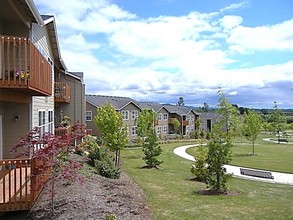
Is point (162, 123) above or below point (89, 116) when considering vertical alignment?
below

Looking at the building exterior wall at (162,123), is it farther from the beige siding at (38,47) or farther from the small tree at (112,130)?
the beige siding at (38,47)

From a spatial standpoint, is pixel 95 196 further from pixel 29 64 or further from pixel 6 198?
pixel 29 64

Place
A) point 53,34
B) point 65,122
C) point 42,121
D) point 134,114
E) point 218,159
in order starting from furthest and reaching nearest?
point 134,114, point 65,122, point 53,34, point 42,121, point 218,159

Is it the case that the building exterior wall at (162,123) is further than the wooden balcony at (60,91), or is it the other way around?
the building exterior wall at (162,123)

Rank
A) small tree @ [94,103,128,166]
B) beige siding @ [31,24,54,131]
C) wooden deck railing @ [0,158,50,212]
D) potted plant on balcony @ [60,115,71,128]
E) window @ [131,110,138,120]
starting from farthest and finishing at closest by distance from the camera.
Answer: window @ [131,110,138,120]
potted plant on balcony @ [60,115,71,128]
small tree @ [94,103,128,166]
beige siding @ [31,24,54,131]
wooden deck railing @ [0,158,50,212]

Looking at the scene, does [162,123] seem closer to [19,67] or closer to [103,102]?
[103,102]

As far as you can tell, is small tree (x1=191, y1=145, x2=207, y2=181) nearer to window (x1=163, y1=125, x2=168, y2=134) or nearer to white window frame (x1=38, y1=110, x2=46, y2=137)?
white window frame (x1=38, y1=110, x2=46, y2=137)

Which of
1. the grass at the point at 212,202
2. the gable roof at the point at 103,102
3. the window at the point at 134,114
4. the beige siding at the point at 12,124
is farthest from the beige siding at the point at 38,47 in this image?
the window at the point at 134,114

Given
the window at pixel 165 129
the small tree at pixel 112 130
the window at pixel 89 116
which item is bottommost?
the window at pixel 165 129

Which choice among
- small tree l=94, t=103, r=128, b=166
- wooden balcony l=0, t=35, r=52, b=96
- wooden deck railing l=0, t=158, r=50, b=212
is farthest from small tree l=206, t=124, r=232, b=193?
wooden balcony l=0, t=35, r=52, b=96

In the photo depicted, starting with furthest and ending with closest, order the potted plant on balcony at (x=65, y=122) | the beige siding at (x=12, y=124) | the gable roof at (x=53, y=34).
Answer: the potted plant on balcony at (x=65, y=122) < the gable roof at (x=53, y=34) < the beige siding at (x=12, y=124)

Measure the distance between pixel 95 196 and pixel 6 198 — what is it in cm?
296

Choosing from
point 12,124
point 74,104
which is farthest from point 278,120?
point 12,124

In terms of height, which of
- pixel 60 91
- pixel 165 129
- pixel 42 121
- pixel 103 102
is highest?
pixel 103 102
